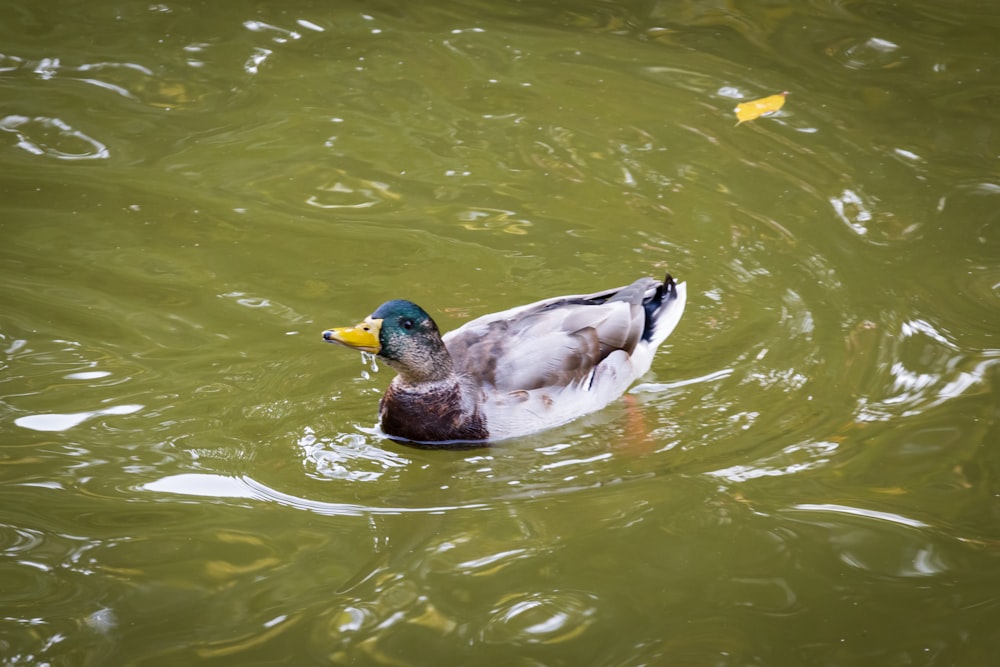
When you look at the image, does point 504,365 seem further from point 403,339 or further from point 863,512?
point 863,512

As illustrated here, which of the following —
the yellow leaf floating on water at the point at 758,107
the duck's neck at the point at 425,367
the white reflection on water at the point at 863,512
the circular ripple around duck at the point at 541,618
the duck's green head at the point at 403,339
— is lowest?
the circular ripple around duck at the point at 541,618

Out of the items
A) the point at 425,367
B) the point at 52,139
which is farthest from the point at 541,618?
the point at 52,139

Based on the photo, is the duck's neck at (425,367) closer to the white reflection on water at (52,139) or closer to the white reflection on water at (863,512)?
the white reflection on water at (863,512)

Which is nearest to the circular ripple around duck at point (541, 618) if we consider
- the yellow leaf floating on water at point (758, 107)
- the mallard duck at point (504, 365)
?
the mallard duck at point (504, 365)

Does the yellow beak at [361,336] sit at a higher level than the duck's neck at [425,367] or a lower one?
higher

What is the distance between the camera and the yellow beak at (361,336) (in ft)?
17.3

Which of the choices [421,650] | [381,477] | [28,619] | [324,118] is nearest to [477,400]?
[381,477]

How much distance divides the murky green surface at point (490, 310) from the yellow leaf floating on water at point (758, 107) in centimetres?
9

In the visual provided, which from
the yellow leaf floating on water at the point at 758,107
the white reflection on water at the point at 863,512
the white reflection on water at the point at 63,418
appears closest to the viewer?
the white reflection on water at the point at 863,512

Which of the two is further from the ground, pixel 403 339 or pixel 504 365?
pixel 403 339

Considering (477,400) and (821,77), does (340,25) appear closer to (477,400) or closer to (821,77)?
(821,77)

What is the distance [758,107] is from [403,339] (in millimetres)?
4098

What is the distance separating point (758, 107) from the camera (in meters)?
8.45

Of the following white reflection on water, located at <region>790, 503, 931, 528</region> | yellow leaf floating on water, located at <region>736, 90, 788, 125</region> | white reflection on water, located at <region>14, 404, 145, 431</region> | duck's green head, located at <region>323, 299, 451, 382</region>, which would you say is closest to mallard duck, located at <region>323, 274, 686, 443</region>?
duck's green head, located at <region>323, 299, 451, 382</region>
